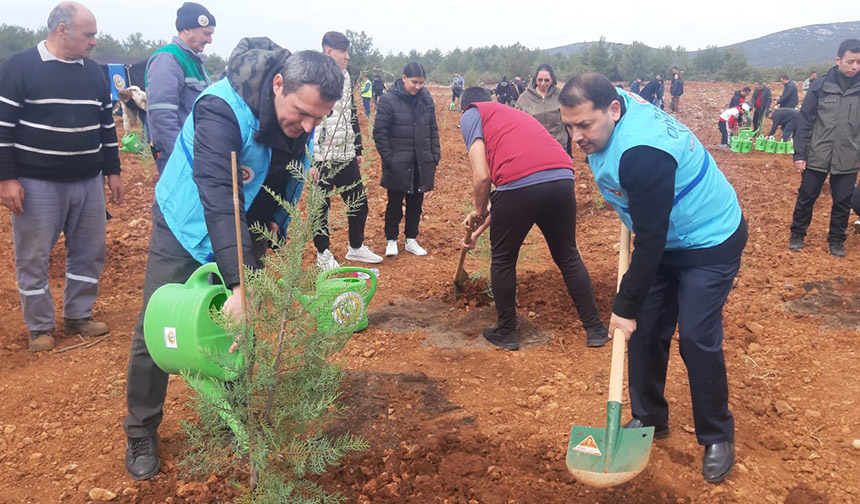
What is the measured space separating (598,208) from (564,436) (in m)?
5.17

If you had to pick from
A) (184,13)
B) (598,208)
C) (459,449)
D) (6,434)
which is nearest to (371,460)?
Answer: (459,449)

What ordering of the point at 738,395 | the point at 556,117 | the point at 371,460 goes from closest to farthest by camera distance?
the point at 371,460, the point at 738,395, the point at 556,117

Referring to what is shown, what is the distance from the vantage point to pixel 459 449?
2.66 meters

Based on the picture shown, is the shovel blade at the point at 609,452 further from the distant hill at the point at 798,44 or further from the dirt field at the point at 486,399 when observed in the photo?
the distant hill at the point at 798,44

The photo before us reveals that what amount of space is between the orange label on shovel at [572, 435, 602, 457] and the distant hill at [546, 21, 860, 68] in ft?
294

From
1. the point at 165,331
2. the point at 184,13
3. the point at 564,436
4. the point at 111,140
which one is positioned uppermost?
the point at 184,13

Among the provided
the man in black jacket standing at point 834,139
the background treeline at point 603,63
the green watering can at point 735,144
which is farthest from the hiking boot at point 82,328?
the background treeline at point 603,63

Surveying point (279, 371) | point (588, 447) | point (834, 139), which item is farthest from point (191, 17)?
point (834, 139)

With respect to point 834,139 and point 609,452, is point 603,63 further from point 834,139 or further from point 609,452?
point 609,452

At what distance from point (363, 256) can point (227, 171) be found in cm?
354

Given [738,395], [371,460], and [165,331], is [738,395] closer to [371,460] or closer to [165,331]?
[371,460]

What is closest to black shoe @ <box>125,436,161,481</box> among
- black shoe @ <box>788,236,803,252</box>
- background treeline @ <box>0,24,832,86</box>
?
black shoe @ <box>788,236,803,252</box>

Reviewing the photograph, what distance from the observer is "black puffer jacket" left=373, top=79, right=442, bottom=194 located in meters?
5.34

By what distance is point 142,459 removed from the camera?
2535mm
